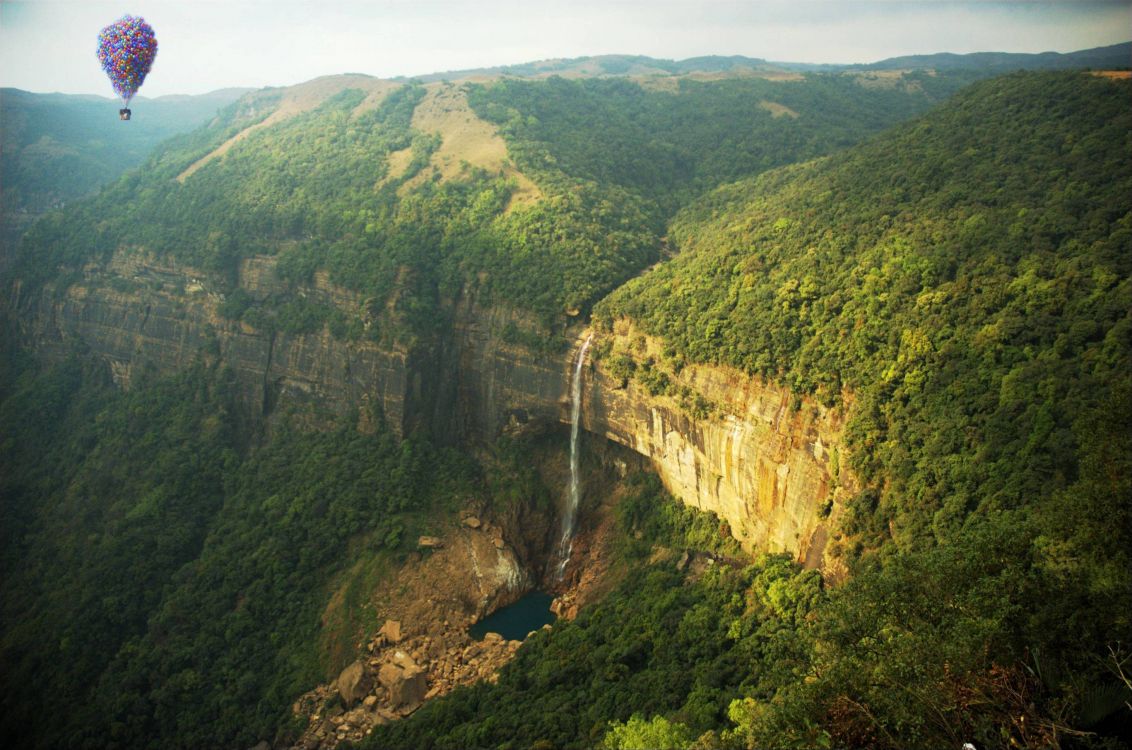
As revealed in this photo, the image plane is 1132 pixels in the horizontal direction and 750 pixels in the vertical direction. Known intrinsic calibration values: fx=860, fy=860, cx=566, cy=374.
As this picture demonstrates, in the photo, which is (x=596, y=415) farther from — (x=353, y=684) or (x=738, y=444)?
(x=353, y=684)

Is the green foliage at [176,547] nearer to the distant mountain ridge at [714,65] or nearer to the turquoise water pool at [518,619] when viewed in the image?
the turquoise water pool at [518,619]

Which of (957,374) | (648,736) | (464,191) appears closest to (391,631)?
(648,736)

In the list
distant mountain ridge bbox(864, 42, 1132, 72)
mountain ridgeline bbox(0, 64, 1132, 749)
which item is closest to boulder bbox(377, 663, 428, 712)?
mountain ridgeline bbox(0, 64, 1132, 749)

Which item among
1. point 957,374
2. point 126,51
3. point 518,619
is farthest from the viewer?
point 518,619

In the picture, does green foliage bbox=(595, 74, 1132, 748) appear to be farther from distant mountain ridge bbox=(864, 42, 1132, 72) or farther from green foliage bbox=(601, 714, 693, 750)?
distant mountain ridge bbox=(864, 42, 1132, 72)

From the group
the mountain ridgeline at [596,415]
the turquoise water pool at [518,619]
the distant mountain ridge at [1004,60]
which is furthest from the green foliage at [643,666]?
the distant mountain ridge at [1004,60]

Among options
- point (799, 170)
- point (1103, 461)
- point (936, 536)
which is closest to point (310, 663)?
point (936, 536)
